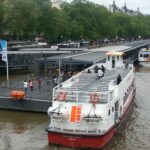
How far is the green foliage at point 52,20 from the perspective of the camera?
79438mm

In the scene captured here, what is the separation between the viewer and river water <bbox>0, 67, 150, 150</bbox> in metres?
29.2

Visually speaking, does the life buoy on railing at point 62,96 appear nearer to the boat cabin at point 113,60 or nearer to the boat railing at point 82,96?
the boat railing at point 82,96

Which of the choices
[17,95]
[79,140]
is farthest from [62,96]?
[17,95]

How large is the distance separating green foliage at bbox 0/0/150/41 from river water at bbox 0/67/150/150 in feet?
139

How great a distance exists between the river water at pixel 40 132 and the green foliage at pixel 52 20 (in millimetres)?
42254

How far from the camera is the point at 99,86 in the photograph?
3259 cm

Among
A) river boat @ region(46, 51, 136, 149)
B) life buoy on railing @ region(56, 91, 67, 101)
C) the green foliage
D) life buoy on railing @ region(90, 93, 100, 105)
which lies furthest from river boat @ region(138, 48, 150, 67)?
life buoy on railing @ region(90, 93, 100, 105)

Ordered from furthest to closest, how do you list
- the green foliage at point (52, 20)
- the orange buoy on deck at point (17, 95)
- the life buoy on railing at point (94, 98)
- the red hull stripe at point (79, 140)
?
the green foliage at point (52, 20) < the orange buoy on deck at point (17, 95) < the life buoy on railing at point (94, 98) < the red hull stripe at point (79, 140)

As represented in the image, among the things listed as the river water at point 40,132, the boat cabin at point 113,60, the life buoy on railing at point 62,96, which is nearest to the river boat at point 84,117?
the life buoy on railing at point 62,96

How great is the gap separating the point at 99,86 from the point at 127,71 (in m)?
10.5

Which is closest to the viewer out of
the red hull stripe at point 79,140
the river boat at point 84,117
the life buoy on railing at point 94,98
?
the red hull stripe at point 79,140

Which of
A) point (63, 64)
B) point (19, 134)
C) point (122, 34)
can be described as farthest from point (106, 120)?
point (122, 34)

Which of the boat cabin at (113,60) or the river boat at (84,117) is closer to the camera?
the river boat at (84,117)

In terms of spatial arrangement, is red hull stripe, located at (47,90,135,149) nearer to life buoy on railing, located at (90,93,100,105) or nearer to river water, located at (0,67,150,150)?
river water, located at (0,67,150,150)
